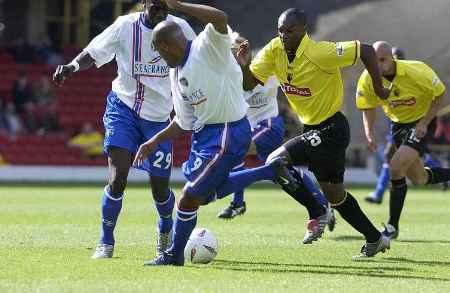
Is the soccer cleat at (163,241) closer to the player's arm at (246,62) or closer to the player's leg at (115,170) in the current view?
the player's leg at (115,170)

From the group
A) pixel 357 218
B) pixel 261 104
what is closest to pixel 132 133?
pixel 357 218

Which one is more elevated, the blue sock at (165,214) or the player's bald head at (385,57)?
the player's bald head at (385,57)

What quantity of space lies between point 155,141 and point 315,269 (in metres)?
1.79

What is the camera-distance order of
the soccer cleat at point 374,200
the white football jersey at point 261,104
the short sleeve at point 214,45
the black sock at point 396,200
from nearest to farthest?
the short sleeve at point 214,45
the black sock at point 396,200
the white football jersey at point 261,104
the soccer cleat at point 374,200

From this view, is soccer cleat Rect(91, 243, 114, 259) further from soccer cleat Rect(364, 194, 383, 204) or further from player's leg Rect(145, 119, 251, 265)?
soccer cleat Rect(364, 194, 383, 204)

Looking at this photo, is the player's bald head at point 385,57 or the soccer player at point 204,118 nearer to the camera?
the soccer player at point 204,118

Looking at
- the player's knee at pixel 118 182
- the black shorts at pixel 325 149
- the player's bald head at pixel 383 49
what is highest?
the player's bald head at pixel 383 49

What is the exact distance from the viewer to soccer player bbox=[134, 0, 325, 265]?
29.8ft

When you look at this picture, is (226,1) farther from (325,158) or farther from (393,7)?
(325,158)

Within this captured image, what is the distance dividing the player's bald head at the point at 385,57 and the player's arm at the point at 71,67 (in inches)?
147

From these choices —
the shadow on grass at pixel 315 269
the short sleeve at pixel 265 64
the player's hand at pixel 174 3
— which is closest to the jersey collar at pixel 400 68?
the short sleeve at pixel 265 64

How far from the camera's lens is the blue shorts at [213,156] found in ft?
30.6

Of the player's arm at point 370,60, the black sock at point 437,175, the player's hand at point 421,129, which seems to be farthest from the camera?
the black sock at point 437,175

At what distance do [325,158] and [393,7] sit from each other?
25.9 meters
